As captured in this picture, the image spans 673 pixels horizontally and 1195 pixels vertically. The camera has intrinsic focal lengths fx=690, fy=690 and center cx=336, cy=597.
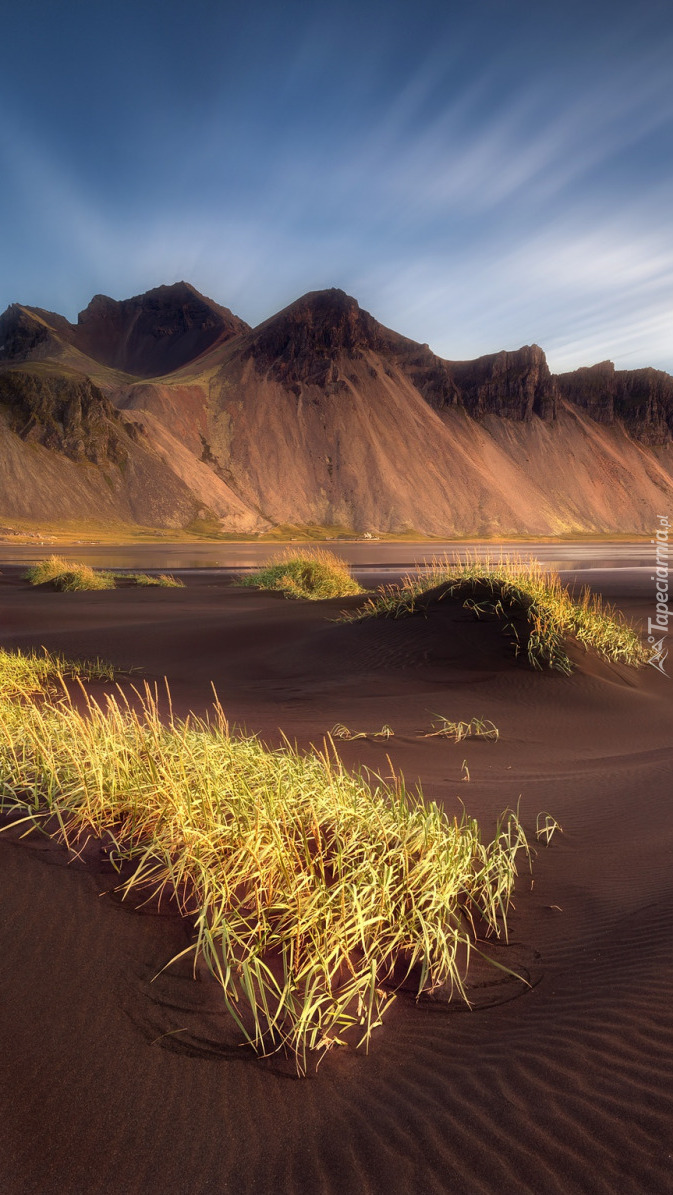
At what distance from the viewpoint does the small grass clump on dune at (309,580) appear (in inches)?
834

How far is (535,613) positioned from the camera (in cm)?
985

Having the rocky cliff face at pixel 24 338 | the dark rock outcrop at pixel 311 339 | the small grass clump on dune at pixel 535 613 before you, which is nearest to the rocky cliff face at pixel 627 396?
the dark rock outcrop at pixel 311 339

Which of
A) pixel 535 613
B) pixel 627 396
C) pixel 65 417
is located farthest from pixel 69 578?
pixel 627 396

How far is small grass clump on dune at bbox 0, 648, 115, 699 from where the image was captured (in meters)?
6.97

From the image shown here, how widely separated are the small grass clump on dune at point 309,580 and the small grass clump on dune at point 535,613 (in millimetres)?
8515

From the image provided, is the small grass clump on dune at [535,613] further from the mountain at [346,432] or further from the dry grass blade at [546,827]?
the mountain at [346,432]

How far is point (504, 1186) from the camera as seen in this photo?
1.60 m

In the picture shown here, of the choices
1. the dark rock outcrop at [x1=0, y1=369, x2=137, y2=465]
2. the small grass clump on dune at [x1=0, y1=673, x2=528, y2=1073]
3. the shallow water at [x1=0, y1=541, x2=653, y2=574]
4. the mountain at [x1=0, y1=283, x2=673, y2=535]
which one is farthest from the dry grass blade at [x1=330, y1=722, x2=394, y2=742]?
the dark rock outcrop at [x1=0, y1=369, x2=137, y2=465]

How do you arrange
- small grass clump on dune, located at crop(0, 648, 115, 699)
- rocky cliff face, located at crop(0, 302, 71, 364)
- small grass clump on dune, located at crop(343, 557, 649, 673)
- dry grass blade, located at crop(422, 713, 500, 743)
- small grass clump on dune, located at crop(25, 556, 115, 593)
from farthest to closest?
1. rocky cliff face, located at crop(0, 302, 71, 364)
2. small grass clump on dune, located at crop(25, 556, 115, 593)
3. small grass clump on dune, located at crop(343, 557, 649, 673)
4. small grass clump on dune, located at crop(0, 648, 115, 699)
5. dry grass blade, located at crop(422, 713, 500, 743)

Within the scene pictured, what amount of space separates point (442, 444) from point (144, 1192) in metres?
103

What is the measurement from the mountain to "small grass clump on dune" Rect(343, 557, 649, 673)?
67497 mm

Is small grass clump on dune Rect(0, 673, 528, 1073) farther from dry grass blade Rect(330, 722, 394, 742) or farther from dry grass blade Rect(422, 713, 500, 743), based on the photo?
dry grass blade Rect(422, 713, 500, 743)

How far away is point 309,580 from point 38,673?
14.9 meters

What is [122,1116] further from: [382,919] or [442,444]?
[442,444]
